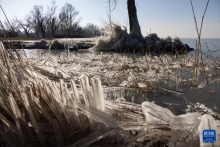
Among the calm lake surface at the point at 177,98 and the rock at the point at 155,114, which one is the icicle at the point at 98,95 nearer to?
the rock at the point at 155,114

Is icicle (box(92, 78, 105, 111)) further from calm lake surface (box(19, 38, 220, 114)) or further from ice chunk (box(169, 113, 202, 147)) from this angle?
calm lake surface (box(19, 38, 220, 114))

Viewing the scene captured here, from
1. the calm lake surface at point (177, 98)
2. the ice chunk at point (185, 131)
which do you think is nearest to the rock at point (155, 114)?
the ice chunk at point (185, 131)

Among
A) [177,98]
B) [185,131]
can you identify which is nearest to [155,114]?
[185,131]

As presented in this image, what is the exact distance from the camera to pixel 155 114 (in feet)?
2.82

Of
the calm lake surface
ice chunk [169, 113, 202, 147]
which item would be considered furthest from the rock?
the calm lake surface

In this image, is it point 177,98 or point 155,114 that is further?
point 177,98

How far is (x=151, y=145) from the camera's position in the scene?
0.89 metres

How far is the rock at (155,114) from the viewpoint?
85cm

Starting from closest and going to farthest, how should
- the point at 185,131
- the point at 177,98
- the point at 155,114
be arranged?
1. the point at 185,131
2. the point at 155,114
3. the point at 177,98

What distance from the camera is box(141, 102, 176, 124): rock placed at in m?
0.85

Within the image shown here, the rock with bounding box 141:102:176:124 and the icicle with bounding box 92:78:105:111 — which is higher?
the icicle with bounding box 92:78:105:111

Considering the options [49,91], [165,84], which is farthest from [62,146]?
[165,84]

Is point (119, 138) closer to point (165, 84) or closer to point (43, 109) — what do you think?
point (43, 109)

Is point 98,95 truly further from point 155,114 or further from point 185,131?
point 185,131
